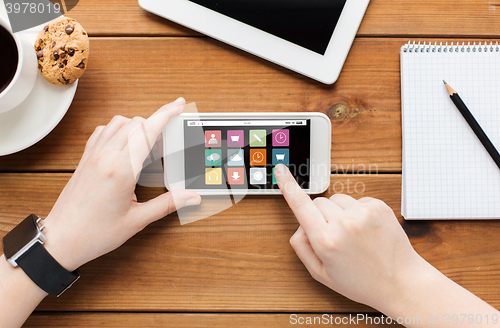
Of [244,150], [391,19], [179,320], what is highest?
[391,19]

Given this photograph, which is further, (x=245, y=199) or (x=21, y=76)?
(x=245, y=199)

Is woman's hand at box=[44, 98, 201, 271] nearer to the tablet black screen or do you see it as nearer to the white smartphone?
the white smartphone

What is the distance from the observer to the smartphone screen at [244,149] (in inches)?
18.9

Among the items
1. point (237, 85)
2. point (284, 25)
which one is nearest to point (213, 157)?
point (237, 85)

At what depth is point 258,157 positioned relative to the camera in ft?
1.58

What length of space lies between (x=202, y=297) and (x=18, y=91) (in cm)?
41

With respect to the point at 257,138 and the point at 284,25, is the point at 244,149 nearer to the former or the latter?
the point at 257,138

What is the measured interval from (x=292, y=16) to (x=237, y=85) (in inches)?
5.6

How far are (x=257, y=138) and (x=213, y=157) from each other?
8 cm

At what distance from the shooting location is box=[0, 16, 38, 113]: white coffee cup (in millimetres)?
396

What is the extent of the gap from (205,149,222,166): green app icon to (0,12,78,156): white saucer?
0.22 m

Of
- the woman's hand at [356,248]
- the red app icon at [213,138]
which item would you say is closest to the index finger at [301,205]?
the woman's hand at [356,248]

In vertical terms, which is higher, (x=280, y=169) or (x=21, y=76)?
(x=21, y=76)

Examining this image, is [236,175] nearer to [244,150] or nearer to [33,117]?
[244,150]
